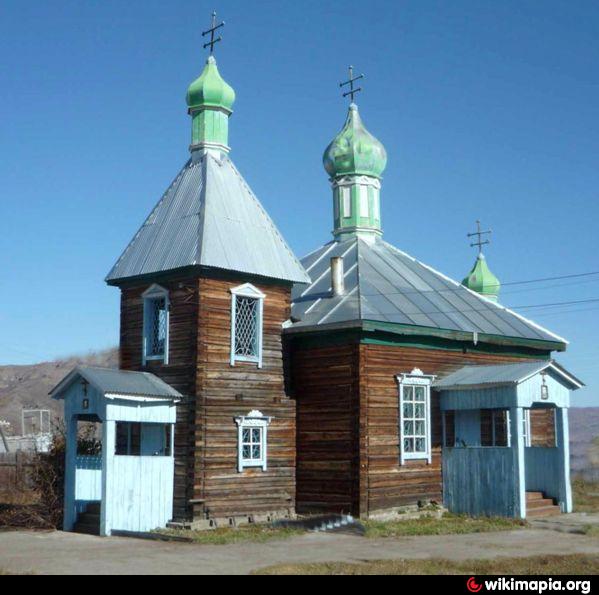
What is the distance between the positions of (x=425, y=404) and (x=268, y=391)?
11.6 feet

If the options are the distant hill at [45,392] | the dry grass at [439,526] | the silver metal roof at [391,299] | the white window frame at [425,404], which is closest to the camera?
the dry grass at [439,526]

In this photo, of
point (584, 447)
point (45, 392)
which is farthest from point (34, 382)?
point (584, 447)

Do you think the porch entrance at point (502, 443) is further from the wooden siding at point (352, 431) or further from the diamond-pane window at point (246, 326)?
the diamond-pane window at point (246, 326)

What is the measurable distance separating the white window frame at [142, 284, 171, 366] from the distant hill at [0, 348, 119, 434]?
124 feet

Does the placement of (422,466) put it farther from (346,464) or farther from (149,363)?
(149,363)

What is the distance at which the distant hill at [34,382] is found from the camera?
64.7 m

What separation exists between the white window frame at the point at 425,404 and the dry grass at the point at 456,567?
21.3 feet

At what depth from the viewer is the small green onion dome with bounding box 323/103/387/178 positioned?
83.1 ft

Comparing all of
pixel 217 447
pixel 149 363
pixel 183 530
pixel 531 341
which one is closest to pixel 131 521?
pixel 183 530

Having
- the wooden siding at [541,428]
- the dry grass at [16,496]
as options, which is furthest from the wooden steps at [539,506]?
the dry grass at [16,496]

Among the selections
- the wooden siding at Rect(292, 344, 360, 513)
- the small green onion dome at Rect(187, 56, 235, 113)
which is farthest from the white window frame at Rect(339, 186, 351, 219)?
the wooden siding at Rect(292, 344, 360, 513)

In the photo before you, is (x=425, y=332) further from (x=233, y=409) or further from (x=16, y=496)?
(x=16, y=496)
